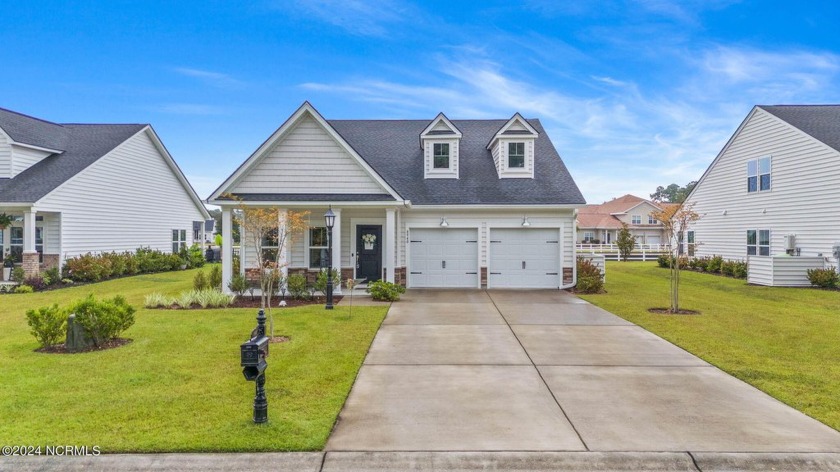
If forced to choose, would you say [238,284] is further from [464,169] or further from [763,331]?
[763,331]

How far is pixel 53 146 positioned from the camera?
65.4 ft

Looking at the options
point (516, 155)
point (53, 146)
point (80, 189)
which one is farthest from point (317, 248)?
point (53, 146)

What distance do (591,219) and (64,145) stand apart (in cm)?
4731

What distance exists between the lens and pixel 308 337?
8164 millimetres

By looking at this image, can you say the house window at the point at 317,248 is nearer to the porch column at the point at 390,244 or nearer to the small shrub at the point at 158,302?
the porch column at the point at 390,244

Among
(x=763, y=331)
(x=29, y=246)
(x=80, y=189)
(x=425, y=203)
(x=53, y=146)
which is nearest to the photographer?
(x=763, y=331)

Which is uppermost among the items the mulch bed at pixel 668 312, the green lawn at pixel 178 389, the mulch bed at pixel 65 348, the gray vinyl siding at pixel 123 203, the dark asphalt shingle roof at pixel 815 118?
the dark asphalt shingle roof at pixel 815 118

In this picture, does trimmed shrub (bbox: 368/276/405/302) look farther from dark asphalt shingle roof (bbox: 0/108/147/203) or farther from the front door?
dark asphalt shingle roof (bbox: 0/108/147/203)

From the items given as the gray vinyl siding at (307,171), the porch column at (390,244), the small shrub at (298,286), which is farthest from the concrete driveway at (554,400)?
the gray vinyl siding at (307,171)

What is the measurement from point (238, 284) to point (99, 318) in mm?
6070

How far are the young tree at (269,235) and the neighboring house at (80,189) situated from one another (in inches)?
359

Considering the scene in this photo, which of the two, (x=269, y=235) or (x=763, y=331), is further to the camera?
(x=269, y=235)

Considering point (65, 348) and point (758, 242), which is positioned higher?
point (758, 242)

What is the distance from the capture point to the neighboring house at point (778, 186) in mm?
16719
